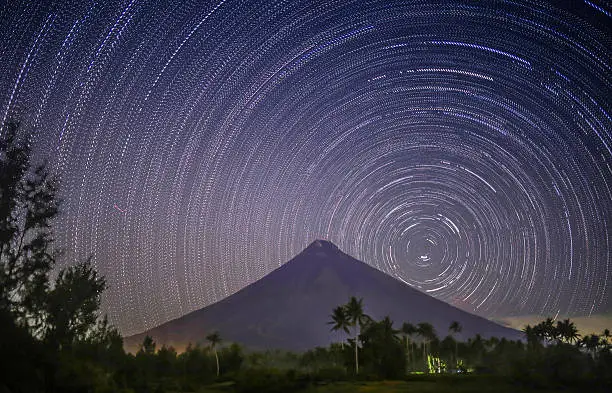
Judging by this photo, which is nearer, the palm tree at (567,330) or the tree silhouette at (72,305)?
the tree silhouette at (72,305)

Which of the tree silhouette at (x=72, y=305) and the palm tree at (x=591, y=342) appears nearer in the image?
the tree silhouette at (x=72, y=305)

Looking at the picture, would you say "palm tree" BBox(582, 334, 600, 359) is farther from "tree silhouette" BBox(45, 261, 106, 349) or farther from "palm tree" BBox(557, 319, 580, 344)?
"tree silhouette" BBox(45, 261, 106, 349)

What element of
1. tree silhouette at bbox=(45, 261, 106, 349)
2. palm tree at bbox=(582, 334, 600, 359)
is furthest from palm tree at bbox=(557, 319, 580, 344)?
tree silhouette at bbox=(45, 261, 106, 349)

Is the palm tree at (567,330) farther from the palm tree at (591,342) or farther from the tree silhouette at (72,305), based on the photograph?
the tree silhouette at (72,305)

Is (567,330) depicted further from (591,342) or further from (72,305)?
(72,305)

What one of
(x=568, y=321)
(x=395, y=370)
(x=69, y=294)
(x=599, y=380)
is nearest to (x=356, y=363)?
(x=395, y=370)

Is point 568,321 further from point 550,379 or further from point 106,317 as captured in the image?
point 106,317

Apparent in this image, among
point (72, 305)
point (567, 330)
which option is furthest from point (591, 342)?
point (72, 305)

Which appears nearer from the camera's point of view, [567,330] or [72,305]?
[72,305]

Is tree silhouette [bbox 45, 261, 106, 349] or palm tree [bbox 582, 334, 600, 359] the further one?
palm tree [bbox 582, 334, 600, 359]

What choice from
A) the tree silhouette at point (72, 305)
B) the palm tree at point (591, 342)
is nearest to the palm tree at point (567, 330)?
the palm tree at point (591, 342)

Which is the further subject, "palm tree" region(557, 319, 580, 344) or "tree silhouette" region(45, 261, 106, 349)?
"palm tree" region(557, 319, 580, 344)
